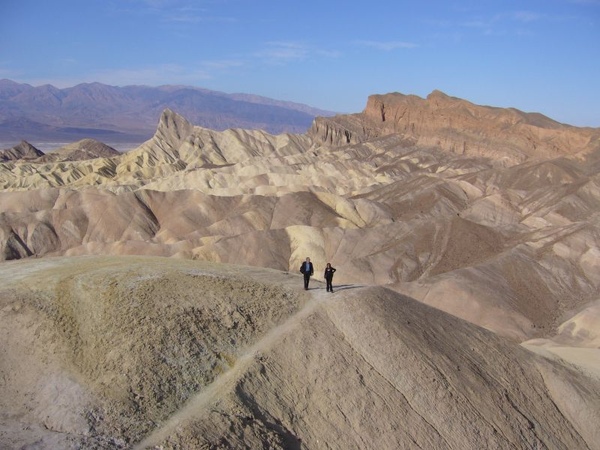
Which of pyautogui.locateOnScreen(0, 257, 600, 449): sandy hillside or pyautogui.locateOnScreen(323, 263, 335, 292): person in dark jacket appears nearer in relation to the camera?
pyautogui.locateOnScreen(0, 257, 600, 449): sandy hillside

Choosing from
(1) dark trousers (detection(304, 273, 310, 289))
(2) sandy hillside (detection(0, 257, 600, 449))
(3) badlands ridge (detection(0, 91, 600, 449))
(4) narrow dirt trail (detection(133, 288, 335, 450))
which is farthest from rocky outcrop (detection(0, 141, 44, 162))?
(4) narrow dirt trail (detection(133, 288, 335, 450))

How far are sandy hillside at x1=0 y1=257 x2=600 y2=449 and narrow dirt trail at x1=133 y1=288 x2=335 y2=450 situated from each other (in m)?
0.05

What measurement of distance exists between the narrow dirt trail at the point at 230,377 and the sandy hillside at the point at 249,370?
0.05 m

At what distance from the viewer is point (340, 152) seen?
113500 millimetres

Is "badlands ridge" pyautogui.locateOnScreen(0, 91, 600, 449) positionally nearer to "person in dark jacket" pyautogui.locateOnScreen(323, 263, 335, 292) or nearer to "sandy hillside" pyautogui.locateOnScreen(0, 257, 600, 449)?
"sandy hillside" pyautogui.locateOnScreen(0, 257, 600, 449)

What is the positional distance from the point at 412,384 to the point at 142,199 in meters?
52.6

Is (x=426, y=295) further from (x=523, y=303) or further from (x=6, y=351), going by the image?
(x=6, y=351)

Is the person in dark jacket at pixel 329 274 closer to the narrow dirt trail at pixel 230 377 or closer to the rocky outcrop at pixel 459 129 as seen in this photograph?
the narrow dirt trail at pixel 230 377

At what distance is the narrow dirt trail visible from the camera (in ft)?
41.7

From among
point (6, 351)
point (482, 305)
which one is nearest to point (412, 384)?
point (6, 351)

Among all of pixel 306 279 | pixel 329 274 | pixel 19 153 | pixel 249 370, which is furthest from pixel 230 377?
pixel 19 153

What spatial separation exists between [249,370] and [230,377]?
0.58 meters

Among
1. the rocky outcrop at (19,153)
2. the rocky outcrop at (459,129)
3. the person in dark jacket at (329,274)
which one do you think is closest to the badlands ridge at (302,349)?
the person in dark jacket at (329,274)

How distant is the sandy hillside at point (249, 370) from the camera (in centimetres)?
1338
